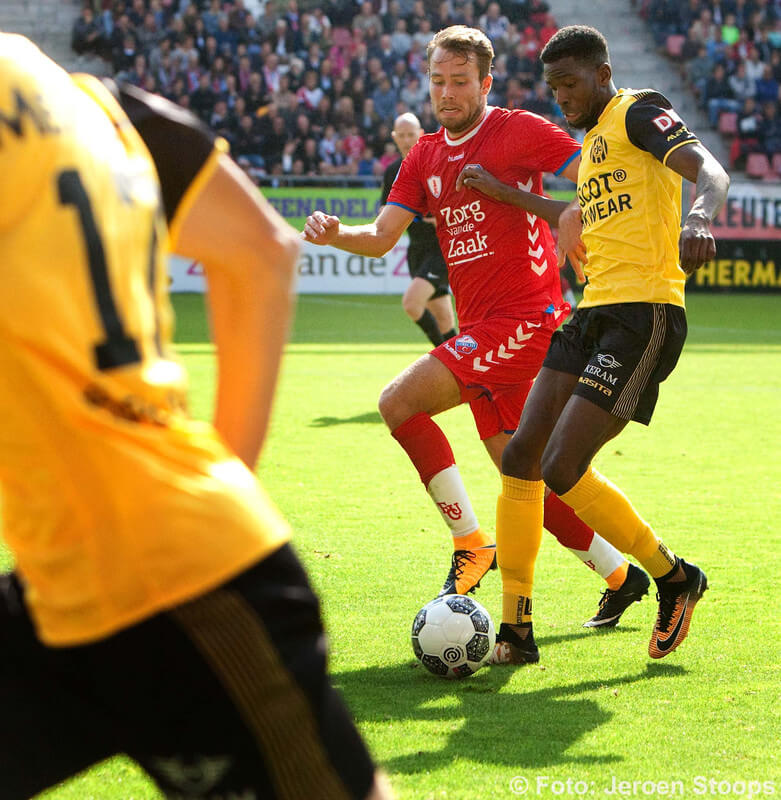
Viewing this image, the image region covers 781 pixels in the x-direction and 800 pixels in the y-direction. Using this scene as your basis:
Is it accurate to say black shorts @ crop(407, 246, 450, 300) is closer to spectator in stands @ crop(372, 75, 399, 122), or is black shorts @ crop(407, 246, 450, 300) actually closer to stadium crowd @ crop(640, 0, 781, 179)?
spectator in stands @ crop(372, 75, 399, 122)

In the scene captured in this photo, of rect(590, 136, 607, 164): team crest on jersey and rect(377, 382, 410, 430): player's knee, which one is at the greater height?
rect(590, 136, 607, 164): team crest on jersey

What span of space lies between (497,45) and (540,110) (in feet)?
8.03

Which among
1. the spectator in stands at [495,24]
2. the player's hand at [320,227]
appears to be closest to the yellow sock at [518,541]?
the player's hand at [320,227]

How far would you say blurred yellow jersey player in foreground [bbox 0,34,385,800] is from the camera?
1.50 m

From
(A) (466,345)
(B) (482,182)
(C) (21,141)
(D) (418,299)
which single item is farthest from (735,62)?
(C) (21,141)

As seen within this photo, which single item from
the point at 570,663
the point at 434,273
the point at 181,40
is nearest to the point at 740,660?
the point at 570,663

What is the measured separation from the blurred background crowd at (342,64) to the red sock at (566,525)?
67.1ft

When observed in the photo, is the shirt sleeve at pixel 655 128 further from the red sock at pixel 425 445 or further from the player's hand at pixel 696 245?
the red sock at pixel 425 445

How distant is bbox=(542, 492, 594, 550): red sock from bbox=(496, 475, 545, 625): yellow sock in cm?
52

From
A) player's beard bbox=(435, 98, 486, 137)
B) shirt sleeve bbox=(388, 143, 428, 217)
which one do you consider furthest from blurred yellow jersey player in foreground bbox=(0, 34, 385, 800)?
shirt sleeve bbox=(388, 143, 428, 217)

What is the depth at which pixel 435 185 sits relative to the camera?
5.56m

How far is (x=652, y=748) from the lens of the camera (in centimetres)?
359

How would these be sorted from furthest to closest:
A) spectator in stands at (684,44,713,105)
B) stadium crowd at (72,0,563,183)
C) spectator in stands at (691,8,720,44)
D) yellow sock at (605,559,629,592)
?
spectator in stands at (691,8,720,44) < spectator in stands at (684,44,713,105) < stadium crowd at (72,0,563,183) < yellow sock at (605,559,629,592)

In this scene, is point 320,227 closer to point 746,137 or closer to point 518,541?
point 518,541
